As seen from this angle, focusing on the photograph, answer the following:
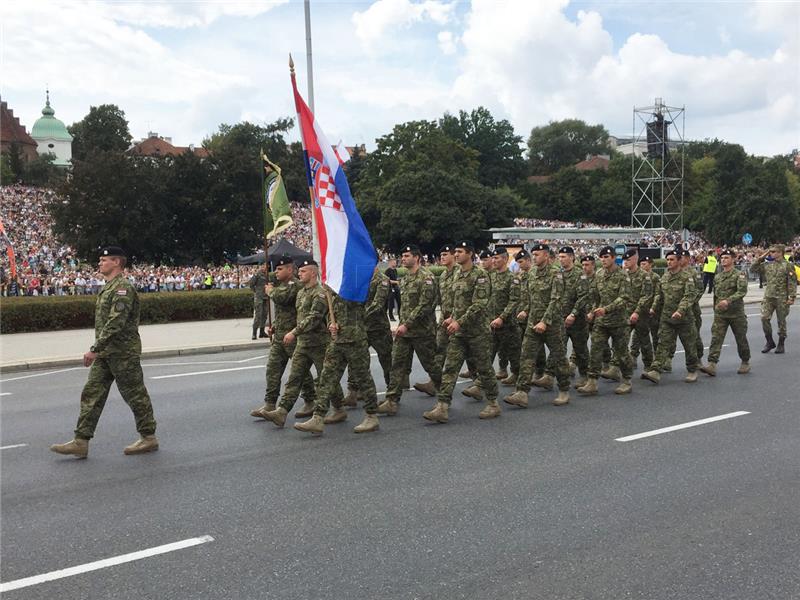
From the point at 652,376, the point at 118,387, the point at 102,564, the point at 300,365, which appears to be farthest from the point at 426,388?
the point at 102,564

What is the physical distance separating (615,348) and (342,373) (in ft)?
14.1

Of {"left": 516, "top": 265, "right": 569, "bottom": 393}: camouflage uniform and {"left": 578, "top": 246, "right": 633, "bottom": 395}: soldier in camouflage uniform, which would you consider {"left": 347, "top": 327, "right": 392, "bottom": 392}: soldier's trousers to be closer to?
{"left": 516, "top": 265, "right": 569, "bottom": 393}: camouflage uniform

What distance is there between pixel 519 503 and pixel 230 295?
18.3 metres

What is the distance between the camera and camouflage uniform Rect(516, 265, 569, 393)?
9.87 m

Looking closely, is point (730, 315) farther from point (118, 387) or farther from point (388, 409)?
point (118, 387)

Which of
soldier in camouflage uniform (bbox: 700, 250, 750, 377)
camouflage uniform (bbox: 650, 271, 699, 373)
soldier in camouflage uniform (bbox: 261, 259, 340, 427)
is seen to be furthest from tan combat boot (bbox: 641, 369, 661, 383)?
soldier in camouflage uniform (bbox: 261, 259, 340, 427)

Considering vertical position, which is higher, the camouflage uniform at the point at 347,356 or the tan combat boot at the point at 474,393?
the camouflage uniform at the point at 347,356

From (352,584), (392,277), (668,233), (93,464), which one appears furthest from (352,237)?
(668,233)

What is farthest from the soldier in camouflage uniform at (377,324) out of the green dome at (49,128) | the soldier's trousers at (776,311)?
the green dome at (49,128)

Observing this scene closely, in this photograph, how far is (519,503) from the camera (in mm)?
5887

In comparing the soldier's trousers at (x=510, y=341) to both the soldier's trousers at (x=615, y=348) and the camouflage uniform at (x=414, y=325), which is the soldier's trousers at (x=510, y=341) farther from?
the camouflage uniform at (x=414, y=325)

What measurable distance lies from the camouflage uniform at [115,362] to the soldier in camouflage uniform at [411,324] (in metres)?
2.88

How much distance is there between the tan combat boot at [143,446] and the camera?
7.53 metres

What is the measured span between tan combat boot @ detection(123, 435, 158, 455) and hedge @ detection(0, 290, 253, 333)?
537 inches
